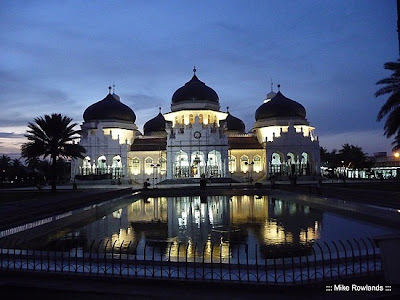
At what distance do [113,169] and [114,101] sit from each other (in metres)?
14.1

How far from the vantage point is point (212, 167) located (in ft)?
193

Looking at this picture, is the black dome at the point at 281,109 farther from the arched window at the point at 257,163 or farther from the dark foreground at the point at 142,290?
the dark foreground at the point at 142,290

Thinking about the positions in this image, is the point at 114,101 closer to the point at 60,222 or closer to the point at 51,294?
the point at 60,222

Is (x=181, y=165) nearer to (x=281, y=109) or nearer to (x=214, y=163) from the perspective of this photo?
A: (x=214, y=163)

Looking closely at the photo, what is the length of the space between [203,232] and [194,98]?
2006 inches

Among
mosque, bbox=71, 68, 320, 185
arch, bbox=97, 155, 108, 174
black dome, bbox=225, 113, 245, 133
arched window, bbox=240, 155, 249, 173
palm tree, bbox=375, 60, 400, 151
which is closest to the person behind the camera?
palm tree, bbox=375, 60, 400, 151

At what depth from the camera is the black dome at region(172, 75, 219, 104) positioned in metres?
62.9

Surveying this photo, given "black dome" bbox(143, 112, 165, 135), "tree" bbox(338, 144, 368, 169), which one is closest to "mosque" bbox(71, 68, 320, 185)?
"black dome" bbox(143, 112, 165, 135)

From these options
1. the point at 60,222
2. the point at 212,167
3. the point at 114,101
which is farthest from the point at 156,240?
the point at 114,101

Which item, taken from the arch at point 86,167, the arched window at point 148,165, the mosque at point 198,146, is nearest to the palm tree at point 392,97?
the mosque at point 198,146

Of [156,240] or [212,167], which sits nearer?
[156,240]

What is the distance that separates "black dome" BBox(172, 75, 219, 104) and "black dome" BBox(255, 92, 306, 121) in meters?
8.72

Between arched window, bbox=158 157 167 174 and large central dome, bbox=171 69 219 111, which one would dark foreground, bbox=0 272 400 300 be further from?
large central dome, bbox=171 69 219 111

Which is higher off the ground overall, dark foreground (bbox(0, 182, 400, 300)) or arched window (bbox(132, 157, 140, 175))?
arched window (bbox(132, 157, 140, 175))
